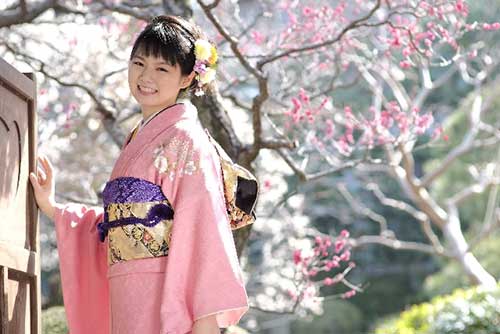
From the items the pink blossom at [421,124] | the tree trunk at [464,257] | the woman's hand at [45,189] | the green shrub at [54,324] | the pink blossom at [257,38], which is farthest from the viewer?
the tree trunk at [464,257]

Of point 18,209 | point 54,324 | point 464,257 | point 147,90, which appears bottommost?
point 54,324

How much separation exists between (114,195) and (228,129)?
1.55 metres

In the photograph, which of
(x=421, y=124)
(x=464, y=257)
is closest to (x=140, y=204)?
(x=421, y=124)

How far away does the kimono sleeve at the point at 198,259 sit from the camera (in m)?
2.48

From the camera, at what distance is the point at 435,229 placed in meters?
16.1

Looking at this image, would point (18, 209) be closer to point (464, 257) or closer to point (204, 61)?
point (204, 61)

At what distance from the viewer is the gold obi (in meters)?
2.56

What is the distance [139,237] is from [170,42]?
55cm

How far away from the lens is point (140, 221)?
258 centimetres

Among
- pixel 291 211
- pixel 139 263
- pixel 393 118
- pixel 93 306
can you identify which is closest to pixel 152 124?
pixel 139 263

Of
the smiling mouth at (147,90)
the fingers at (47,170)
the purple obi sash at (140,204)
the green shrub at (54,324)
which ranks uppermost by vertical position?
the smiling mouth at (147,90)

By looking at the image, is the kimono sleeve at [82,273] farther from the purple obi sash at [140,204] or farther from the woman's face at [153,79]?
the woman's face at [153,79]

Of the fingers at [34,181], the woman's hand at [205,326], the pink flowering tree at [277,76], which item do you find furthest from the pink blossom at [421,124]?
the woman's hand at [205,326]

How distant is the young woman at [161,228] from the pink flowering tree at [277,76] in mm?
1061
